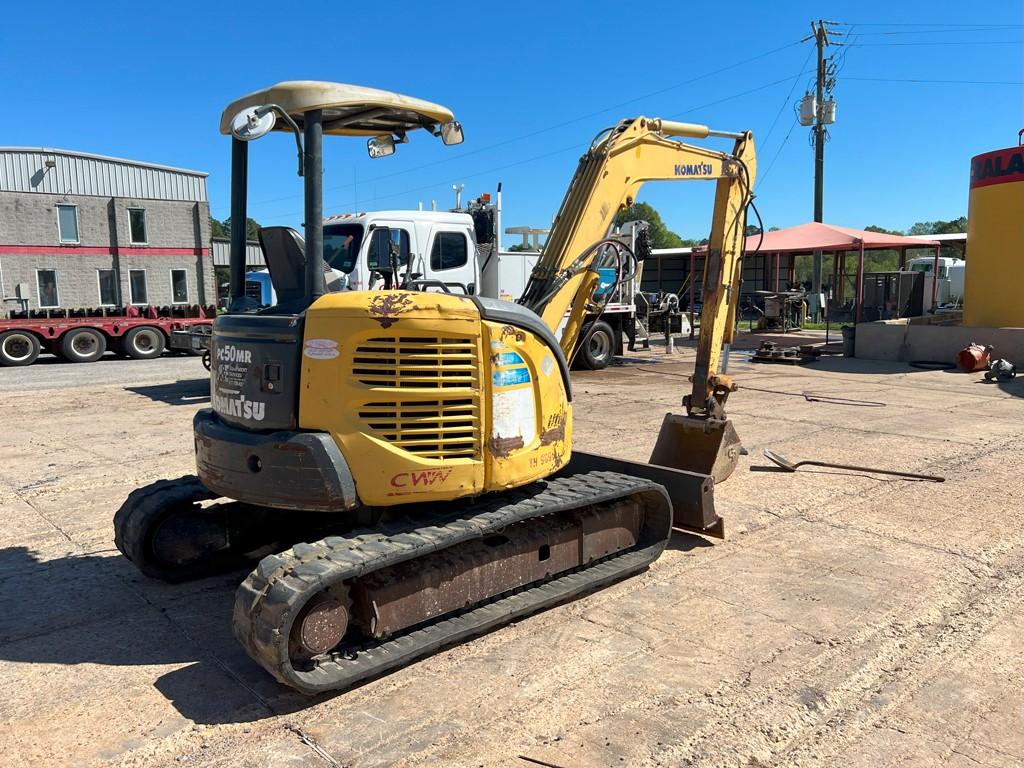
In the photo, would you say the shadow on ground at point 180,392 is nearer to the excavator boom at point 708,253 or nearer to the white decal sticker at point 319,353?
the excavator boom at point 708,253

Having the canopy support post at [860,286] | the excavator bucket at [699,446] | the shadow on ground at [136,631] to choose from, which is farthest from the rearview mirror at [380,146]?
the canopy support post at [860,286]

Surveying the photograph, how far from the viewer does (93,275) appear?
3052cm

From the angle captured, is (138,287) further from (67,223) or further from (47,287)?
(67,223)

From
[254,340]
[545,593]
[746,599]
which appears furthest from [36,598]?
[746,599]

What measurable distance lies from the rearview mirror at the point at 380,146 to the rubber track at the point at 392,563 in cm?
248

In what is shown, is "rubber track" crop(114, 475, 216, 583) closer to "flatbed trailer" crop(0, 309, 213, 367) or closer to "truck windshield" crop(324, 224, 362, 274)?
"truck windshield" crop(324, 224, 362, 274)

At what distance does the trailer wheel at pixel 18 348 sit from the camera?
765 inches

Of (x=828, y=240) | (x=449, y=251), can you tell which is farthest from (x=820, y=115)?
(x=449, y=251)

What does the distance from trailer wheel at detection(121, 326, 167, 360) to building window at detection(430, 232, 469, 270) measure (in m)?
11.9

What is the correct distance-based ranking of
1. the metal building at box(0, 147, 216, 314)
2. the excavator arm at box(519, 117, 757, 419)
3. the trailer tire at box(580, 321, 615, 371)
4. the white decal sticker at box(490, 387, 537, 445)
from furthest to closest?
the metal building at box(0, 147, 216, 314) → the trailer tire at box(580, 321, 615, 371) → the excavator arm at box(519, 117, 757, 419) → the white decal sticker at box(490, 387, 537, 445)

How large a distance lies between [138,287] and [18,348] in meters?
12.8

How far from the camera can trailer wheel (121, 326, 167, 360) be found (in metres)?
21.0

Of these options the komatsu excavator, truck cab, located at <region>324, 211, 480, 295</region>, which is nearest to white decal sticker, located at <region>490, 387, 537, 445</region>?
the komatsu excavator

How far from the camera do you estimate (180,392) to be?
1428 cm
